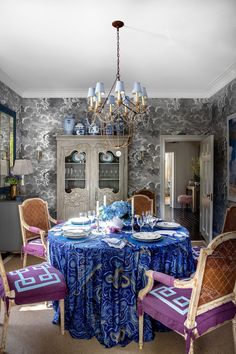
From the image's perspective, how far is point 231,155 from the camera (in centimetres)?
425

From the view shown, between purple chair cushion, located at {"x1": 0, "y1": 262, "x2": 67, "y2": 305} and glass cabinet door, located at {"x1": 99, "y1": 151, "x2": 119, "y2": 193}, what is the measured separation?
8.87 feet

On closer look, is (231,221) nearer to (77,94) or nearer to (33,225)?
(33,225)

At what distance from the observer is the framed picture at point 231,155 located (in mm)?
4164

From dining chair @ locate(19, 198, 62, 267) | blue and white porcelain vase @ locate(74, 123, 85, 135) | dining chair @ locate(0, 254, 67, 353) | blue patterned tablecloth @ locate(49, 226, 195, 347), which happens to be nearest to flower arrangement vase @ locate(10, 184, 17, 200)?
dining chair @ locate(19, 198, 62, 267)

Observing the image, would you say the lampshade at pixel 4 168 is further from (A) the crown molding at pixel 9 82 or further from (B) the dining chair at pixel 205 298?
(B) the dining chair at pixel 205 298

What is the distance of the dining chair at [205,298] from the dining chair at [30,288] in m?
0.72

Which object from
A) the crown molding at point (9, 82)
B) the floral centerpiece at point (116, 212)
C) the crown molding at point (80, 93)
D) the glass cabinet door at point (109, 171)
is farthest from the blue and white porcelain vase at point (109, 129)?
the floral centerpiece at point (116, 212)

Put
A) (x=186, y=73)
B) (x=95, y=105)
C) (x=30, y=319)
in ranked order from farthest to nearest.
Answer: (x=186, y=73), (x=95, y=105), (x=30, y=319)

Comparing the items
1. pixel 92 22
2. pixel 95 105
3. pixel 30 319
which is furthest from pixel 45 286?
pixel 92 22

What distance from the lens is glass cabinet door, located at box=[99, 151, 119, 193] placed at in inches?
197

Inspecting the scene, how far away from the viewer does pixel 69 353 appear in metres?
2.12

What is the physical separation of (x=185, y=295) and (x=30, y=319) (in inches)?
58.6

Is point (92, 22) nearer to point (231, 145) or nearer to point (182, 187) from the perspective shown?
point (231, 145)

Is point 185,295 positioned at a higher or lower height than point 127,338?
higher
